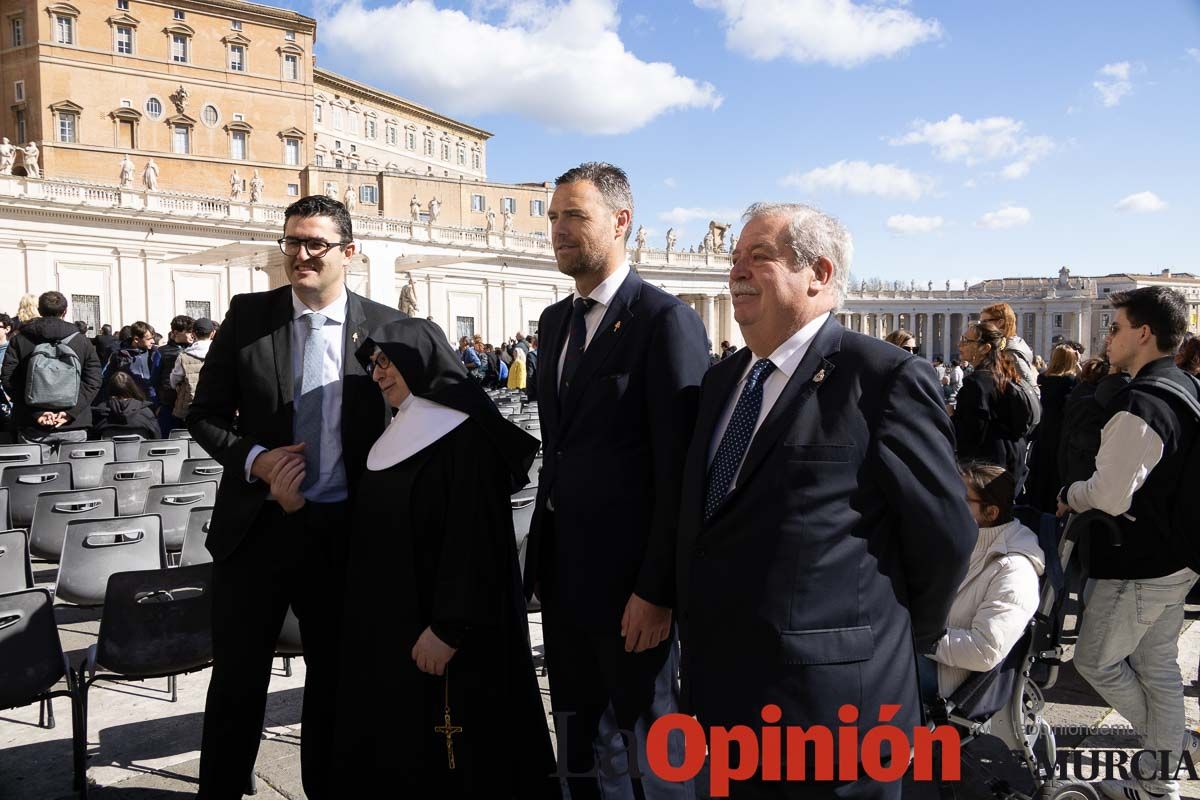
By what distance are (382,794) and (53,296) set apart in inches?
263

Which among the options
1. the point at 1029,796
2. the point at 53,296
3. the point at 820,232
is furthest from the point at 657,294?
the point at 53,296

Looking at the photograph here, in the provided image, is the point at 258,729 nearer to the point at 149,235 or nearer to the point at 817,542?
the point at 817,542

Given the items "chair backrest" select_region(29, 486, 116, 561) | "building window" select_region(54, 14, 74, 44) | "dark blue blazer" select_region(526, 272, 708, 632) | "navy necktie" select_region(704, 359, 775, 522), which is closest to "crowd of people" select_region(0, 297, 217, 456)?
"chair backrest" select_region(29, 486, 116, 561)

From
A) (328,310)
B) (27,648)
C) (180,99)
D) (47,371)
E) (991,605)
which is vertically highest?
(180,99)

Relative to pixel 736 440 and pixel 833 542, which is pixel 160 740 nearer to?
pixel 736 440

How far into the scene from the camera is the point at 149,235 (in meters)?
31.6

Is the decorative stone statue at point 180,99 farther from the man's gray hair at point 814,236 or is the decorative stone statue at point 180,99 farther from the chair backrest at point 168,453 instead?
the man's gray hair at point 814,236

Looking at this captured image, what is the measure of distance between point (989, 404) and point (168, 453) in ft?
23.2

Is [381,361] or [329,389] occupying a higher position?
[381,361]

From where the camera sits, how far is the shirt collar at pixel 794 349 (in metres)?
2.30

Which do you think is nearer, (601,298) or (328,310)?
(601,298)

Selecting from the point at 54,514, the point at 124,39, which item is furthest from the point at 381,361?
the point at 124,39

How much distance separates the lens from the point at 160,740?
3.80m

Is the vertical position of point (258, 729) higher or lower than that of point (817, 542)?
lower
